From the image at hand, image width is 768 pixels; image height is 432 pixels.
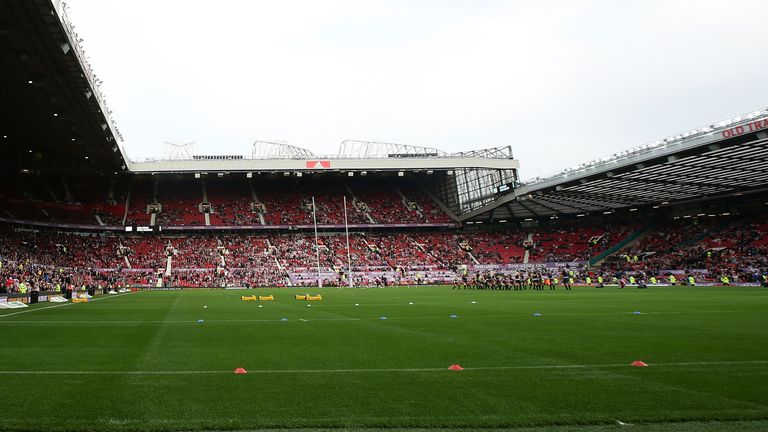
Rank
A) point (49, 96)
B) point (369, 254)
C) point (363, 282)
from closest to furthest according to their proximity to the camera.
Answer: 1. point (49, 96)
2. point (363, 282)
3. point (369, 254)

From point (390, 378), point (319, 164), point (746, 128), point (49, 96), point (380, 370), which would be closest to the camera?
point (390, 378)

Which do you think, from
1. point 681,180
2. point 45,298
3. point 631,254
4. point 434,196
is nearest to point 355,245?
point 434,196

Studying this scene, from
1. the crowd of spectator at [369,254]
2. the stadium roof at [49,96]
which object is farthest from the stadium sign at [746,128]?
the stadium roof at [49,96]

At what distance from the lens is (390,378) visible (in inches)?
313

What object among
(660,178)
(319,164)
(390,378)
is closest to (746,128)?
(660,178)

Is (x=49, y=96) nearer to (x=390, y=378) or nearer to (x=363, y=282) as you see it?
(x=390, y=378)

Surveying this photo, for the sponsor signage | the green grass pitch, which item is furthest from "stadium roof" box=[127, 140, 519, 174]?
the green grass pitch

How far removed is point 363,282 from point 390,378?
191 ft

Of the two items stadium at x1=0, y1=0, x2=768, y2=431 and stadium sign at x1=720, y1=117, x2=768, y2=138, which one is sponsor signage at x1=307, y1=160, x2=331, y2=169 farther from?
stadium sign at x1=720, y1=117, x2=768, y2=138

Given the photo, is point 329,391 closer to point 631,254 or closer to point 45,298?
point 45,298

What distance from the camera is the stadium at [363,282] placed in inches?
259

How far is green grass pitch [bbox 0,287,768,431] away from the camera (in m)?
5.78

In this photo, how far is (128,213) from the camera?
72.7 metres

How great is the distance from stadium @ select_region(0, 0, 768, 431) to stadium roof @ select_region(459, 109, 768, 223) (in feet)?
0.98
